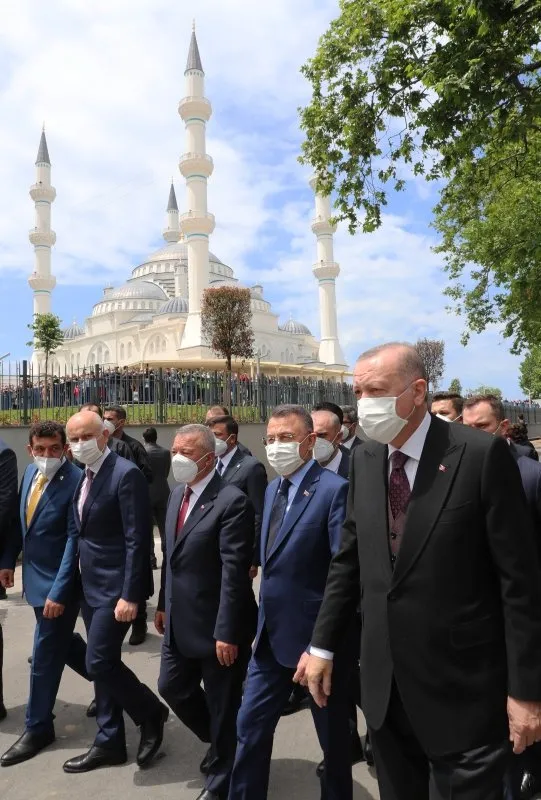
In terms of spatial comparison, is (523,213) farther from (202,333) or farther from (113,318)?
(113,318)

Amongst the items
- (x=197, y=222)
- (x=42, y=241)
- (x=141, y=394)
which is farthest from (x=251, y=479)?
(x=42, y=241)

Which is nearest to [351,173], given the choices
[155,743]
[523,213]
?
[523,213]

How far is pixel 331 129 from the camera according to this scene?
36.5ft

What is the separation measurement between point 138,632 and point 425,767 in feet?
13.7

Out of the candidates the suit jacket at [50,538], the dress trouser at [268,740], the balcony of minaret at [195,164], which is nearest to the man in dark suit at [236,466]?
the suit jacket at [50,538]

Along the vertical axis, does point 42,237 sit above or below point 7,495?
above

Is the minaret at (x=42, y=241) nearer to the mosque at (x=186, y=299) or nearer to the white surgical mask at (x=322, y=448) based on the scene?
the mosque at (x=186, y=299)

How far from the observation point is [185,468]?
3.61m

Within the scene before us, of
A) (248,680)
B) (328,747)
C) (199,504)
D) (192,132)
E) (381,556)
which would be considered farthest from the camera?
(192,132)

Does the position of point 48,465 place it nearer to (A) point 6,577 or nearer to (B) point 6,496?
(B) point 6,496

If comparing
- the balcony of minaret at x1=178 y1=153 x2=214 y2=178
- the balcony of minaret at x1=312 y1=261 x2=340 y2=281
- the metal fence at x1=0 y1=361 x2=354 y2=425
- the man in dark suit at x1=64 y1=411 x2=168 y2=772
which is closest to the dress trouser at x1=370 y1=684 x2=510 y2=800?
the man in dark suit at x1=64 y1=411 x2=168 y2=772

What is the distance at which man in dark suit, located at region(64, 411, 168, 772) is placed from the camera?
3.63 metres

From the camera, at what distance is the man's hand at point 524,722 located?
1.94m

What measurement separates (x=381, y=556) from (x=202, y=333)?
44.3 meters
